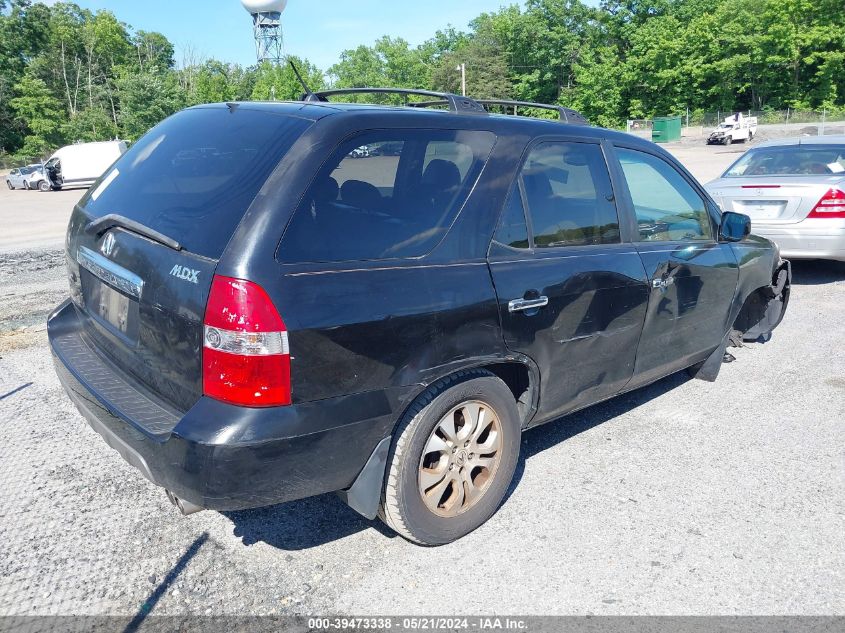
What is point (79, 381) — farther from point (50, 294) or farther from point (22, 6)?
point (22, 6)

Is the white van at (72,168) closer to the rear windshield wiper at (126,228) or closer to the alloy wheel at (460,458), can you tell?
the rear windshield wiper at (126,228)

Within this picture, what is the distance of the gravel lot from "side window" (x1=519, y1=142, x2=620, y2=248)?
4.22ft

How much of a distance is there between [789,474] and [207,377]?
10.1 feet

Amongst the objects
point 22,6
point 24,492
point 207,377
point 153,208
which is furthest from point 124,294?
point 22,6

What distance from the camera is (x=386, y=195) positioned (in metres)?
2.90

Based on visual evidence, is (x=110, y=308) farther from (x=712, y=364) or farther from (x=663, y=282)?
(x=712, y=364)

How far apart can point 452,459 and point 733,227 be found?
272 cm

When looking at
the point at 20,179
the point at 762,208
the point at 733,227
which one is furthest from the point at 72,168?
the point at 733,227

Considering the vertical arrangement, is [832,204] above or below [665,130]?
below

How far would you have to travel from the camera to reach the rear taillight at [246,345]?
2.38m

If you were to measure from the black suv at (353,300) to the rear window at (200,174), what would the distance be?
1 cm

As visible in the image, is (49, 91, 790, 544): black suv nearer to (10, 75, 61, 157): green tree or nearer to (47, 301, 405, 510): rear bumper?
(47, 301, 405, 510): rear bumper

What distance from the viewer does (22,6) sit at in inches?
3103

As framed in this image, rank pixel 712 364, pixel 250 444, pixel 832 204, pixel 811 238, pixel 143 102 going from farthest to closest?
pixel 143 102
pixel 811 238
pixel 832 204
pixel 712 364
pixel 250 444
